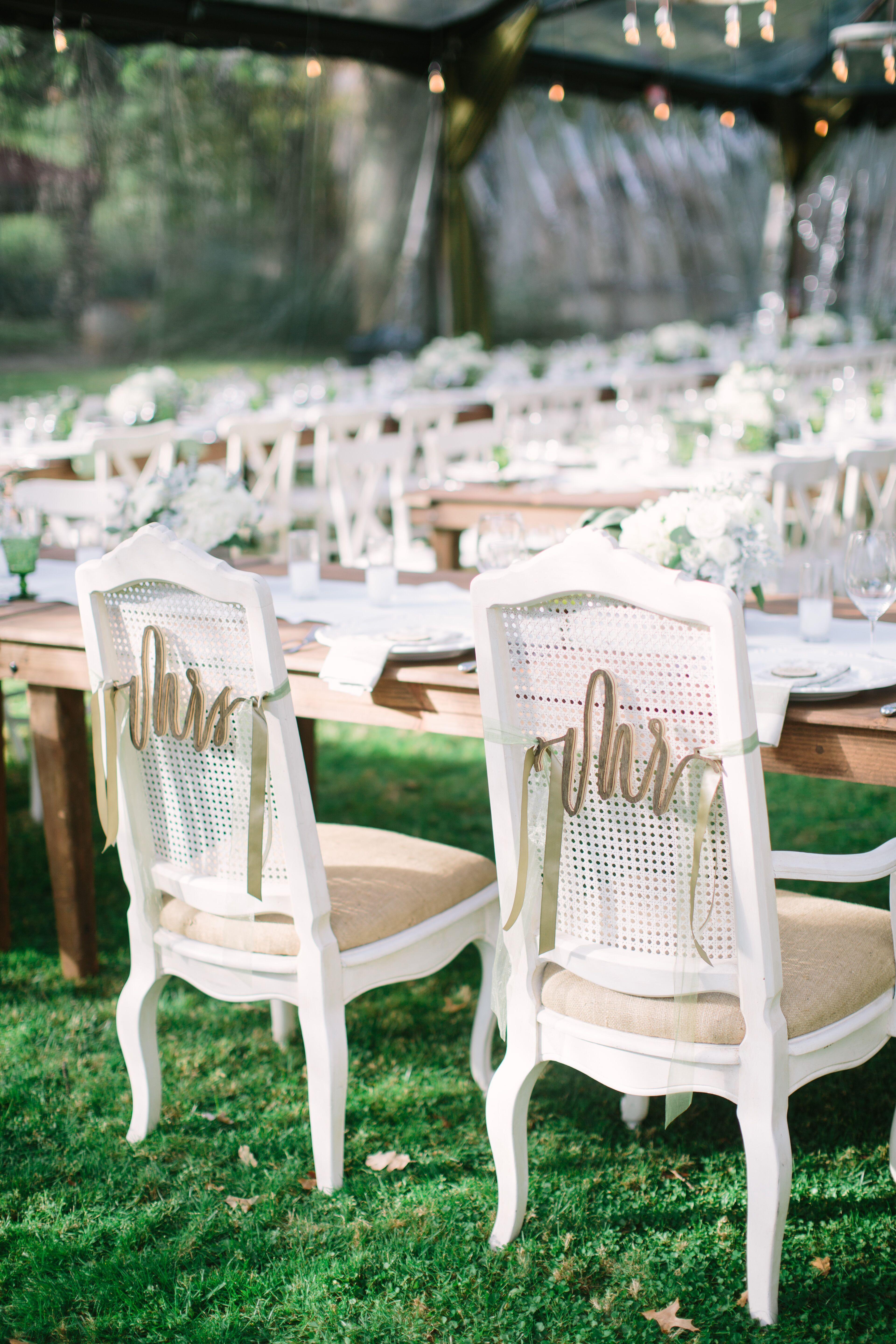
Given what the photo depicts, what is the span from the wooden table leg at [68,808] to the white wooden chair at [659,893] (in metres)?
1.35

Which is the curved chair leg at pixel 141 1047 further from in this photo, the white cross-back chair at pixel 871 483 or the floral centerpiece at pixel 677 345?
the floral centerpiece at pixel 677 345

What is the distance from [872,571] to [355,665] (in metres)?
0.96

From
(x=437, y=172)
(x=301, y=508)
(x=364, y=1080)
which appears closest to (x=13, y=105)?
(x=437, y=172)

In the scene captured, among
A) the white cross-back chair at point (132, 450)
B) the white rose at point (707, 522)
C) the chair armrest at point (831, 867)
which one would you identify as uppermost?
the white cross-back chair at point (132, 450)

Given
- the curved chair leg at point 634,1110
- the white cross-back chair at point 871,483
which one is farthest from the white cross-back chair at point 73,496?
the white cross-back chair at point 871,483

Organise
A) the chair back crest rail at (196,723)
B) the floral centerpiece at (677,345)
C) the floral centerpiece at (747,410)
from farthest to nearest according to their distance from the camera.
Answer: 1. the floral centerpiece at (677,345)
2. the floral centerpiece at (747,410)
3. the chair back crest rail at (196,723)

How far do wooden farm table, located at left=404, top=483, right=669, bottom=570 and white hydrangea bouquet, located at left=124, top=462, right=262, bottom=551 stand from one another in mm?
1515

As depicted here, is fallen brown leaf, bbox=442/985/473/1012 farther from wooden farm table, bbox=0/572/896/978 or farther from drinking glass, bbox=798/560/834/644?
drinking glass, bbox=798/560/834/644

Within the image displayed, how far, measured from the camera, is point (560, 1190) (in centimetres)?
218

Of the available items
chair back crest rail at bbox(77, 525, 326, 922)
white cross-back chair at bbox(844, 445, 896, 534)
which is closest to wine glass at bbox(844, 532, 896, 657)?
chair back crest rail at bbox(77, 525, 326, 922)

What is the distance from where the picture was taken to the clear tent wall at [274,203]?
10.3 meters

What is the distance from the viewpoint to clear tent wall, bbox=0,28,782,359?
33.9 ft

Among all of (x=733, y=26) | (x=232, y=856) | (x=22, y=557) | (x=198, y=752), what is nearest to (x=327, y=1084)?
(x=232, y=856)

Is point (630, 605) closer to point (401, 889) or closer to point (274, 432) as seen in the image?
point (401, 889)
